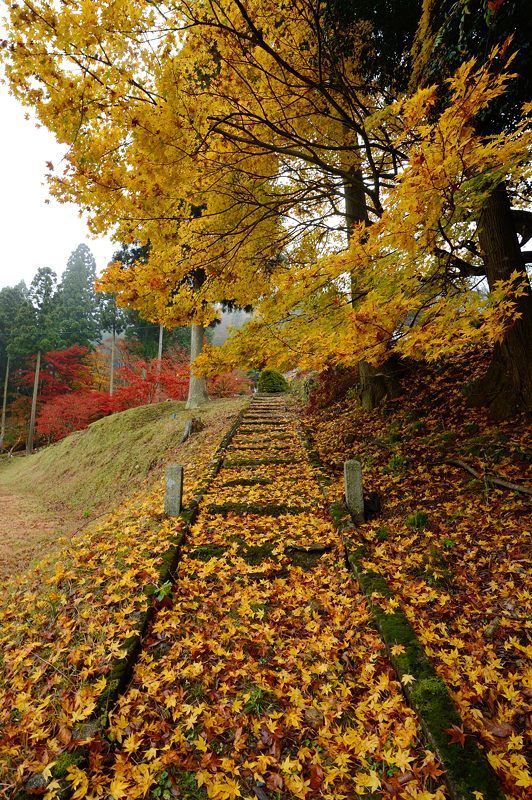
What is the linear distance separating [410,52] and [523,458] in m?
5.91

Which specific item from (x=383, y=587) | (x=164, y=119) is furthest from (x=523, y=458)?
(x=164, y=119)

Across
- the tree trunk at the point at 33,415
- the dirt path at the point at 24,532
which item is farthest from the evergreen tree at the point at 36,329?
the dirt path at the point at 24,532

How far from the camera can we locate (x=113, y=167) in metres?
3.96

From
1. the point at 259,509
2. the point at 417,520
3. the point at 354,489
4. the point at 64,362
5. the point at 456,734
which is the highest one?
the point at 64,362

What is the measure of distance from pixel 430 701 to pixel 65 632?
2.91 metres

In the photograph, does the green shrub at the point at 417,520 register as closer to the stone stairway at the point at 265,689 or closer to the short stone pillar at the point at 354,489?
the short stone pillar at the point at 354,489

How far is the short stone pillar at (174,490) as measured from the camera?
532 centimetres

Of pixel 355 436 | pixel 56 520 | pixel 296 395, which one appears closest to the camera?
pixel 355 436

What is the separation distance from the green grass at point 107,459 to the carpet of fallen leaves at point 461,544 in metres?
6.02

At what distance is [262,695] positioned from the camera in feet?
8.90

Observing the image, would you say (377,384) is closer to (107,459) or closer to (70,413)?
(107,459)

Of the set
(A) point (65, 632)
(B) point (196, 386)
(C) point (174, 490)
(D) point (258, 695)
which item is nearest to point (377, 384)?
(C) point (174, 490)

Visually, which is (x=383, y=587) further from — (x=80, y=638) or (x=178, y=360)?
(x=178, y=360)

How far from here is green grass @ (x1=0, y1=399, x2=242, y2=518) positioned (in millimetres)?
11094
